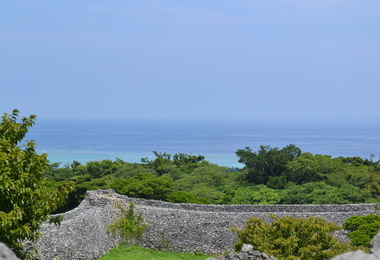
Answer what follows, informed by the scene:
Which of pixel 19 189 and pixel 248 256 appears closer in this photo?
pixel 19 189

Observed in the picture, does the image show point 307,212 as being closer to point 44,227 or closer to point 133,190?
point 133,190

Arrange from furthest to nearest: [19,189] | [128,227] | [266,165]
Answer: [266,165], [128,227], [19,189]

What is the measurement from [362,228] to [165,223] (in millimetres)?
7248

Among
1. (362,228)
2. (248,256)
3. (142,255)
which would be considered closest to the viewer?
(248,256)

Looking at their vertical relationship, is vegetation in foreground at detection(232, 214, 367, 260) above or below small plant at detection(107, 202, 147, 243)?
above

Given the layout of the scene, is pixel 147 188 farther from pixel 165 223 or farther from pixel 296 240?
pixel 296 240

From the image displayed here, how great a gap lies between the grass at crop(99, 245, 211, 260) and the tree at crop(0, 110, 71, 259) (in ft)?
23.0

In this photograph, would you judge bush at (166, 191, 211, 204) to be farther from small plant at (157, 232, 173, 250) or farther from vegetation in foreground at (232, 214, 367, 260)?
vegetation in foreground at (232, 214, 367, 260)

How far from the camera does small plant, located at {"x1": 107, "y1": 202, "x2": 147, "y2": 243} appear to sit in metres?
18.3

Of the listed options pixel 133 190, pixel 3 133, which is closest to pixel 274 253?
pixel 3 133

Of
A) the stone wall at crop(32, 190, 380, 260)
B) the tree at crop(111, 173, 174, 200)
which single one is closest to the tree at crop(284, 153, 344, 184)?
the tree at crop(111, 173, 174, 200)

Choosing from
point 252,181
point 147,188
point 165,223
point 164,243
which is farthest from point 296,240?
point 252,181

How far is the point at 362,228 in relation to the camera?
16.6 m

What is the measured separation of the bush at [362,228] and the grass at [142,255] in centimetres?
525
